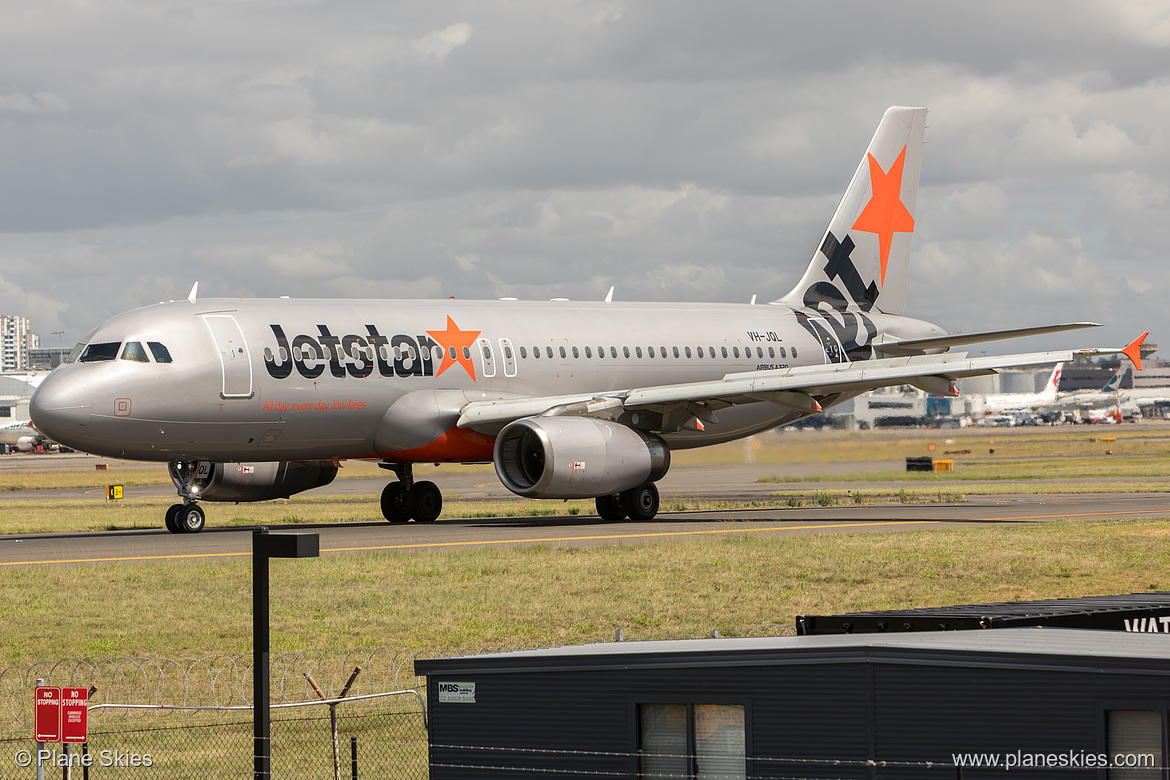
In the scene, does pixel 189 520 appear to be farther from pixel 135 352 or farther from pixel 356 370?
pixel 356 370

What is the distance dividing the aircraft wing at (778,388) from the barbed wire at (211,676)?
1510cm

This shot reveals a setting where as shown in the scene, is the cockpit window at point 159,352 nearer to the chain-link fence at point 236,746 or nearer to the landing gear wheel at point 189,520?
the landing gear wheel at point 189,520

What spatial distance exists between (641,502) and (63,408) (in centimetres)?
1337

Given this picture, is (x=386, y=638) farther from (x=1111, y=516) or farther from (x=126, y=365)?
(x=1111, y=516)

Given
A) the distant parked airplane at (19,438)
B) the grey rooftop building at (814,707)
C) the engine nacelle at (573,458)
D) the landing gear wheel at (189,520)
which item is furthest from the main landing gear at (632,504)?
the distant parked airplane at (19,438)

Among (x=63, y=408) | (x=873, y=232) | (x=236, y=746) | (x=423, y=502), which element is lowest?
(x=236, y=746)

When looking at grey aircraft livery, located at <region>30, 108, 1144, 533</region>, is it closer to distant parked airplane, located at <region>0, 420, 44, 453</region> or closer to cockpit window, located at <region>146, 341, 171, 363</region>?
cockpit window, located at <region>146, 341, 171, 363</region>

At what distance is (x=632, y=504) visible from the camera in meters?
35.7

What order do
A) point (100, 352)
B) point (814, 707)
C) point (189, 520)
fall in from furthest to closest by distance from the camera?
point (189, 520) < point (100, 352) < point (814, 707)

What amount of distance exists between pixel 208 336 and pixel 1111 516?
22013mm

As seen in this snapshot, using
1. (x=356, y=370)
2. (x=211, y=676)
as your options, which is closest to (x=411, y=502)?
(x=356, y=370)

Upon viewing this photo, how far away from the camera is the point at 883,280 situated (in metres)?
45.2

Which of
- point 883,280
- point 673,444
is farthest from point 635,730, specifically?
point 883,280

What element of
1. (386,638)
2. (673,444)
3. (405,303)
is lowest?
(386,638)
